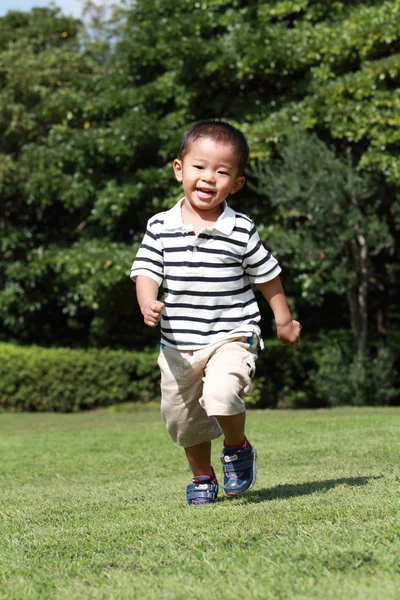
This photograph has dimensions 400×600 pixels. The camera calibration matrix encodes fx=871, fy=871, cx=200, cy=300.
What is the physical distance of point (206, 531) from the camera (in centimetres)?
341

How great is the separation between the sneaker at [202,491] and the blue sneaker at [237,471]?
0.28 ft

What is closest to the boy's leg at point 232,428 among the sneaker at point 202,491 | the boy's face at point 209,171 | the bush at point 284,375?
the sneaker at point 202,491

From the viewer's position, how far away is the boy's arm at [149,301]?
395 centimetres

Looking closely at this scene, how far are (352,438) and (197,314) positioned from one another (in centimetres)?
367

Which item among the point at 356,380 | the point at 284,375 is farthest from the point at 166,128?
the point at 356,380

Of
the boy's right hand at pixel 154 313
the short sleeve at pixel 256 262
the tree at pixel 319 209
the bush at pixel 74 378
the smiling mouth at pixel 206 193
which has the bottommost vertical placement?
the bush at pixel 74 378

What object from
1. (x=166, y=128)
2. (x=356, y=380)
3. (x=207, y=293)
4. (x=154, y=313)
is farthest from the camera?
(x=166, y=128)

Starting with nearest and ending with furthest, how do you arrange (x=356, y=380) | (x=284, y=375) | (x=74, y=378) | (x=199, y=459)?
(x=199, y=459) < (x=356, y=380) < (x=284, y=375) < (x=74, y=378)

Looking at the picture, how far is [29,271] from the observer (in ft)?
56.0

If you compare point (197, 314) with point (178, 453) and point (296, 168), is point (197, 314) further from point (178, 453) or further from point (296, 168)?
point (296, 168)

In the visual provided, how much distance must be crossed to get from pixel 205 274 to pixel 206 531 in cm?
135

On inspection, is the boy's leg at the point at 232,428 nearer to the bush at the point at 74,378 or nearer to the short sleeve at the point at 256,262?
the short sleeve at the point at 256,262

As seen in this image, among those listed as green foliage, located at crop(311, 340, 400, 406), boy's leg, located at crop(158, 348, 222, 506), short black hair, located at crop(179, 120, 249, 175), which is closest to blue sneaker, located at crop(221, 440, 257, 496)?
boy's leg, located at crop(158, 348, 222, 506)

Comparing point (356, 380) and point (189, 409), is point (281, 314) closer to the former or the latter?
point (189, 409)
